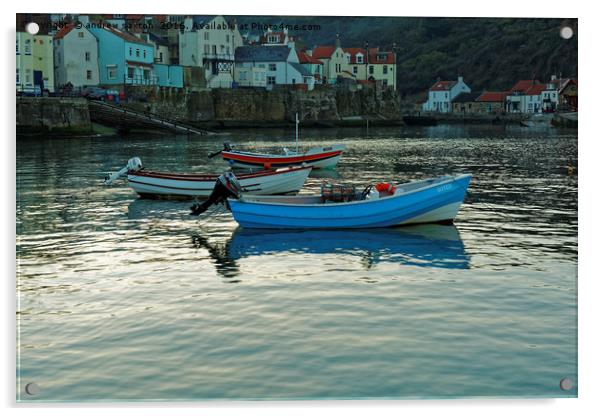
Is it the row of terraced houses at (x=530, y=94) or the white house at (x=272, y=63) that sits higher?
the white house at (x=272, y=63)

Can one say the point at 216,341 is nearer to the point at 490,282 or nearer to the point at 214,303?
the point at 214,303

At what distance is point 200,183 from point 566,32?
18.9 m

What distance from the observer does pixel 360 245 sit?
2139 cm

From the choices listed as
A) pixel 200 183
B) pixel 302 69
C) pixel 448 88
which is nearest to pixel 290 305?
pixel 200 183

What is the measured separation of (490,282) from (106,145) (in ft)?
146

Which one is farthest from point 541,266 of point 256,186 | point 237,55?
point 237,55

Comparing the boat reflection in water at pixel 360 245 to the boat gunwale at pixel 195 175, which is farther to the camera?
the boat gunwale at pixel 195 175

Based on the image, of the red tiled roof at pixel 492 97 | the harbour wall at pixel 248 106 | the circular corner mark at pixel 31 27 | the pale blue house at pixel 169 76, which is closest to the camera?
the circular corner mark at pixel 31 27

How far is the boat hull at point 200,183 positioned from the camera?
99.5 ft

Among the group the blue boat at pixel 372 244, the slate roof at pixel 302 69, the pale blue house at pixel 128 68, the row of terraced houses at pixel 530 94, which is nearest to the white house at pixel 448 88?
the row of terraced houses at pixel 530 94

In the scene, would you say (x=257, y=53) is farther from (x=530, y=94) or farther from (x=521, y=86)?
(x=530, y=94)

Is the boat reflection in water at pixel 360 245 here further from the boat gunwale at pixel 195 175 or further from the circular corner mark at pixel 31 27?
the circular corner mark at pixel 31 27

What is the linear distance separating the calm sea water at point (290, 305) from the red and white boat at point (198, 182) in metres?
1.38

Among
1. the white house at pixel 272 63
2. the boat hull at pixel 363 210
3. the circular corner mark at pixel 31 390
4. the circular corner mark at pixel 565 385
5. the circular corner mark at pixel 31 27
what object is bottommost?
the circular corner mark at pixel 565 385
